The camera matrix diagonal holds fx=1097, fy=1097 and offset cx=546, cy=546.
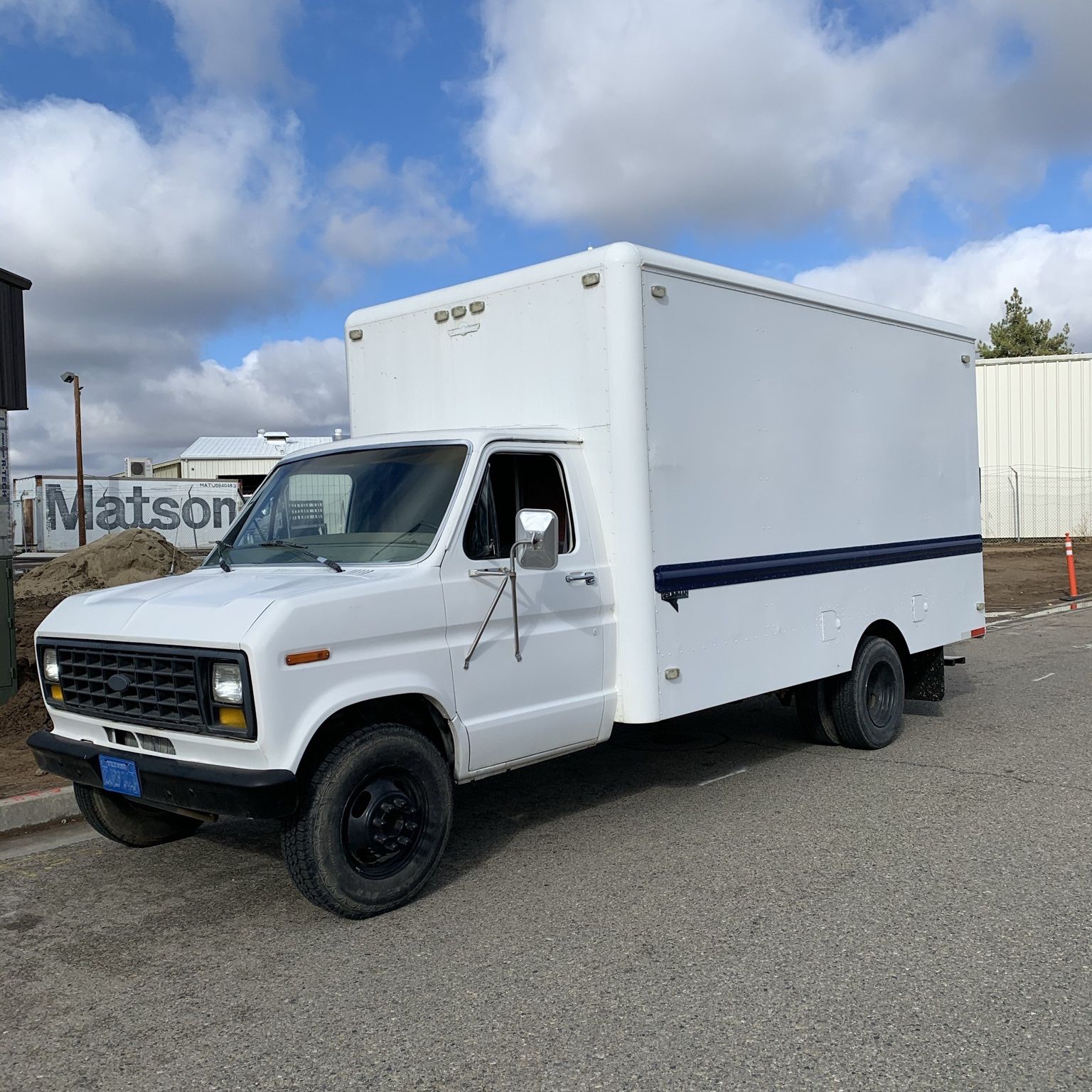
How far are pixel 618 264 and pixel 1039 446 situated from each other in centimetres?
3268

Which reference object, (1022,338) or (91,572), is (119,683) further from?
(1022,338)

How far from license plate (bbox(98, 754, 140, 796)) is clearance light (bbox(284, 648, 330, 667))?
38.1 inches

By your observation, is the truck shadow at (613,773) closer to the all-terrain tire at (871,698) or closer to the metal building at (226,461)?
the all-terrain tire at (871,698)

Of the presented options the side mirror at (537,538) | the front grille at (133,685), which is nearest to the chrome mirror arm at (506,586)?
the side mirror at (537,538)

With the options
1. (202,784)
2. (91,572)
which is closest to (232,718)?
(202,784)

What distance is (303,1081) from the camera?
11.4 feet

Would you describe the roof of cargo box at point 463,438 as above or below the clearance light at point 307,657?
above

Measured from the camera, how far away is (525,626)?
5414 mm

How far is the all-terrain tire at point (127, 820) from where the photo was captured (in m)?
5.70

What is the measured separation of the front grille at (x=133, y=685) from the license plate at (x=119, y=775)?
19 centimetres

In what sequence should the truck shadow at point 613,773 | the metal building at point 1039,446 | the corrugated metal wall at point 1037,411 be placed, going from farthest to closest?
the corrugated metal wall at point 1037,411, the metal building at point 1039,446, the truck shadow at point 613,773

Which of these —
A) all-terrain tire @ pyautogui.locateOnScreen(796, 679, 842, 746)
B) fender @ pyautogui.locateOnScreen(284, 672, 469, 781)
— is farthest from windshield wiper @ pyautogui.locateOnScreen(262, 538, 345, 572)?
all-terrain tire @ pyautogui.locateOnScreen(796, 679, 842, 746)

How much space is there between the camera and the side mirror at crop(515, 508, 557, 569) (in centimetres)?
500

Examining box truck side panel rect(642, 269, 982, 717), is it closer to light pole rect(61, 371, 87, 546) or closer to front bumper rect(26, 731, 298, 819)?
front bumper rect(26, 731, 298, 819)
